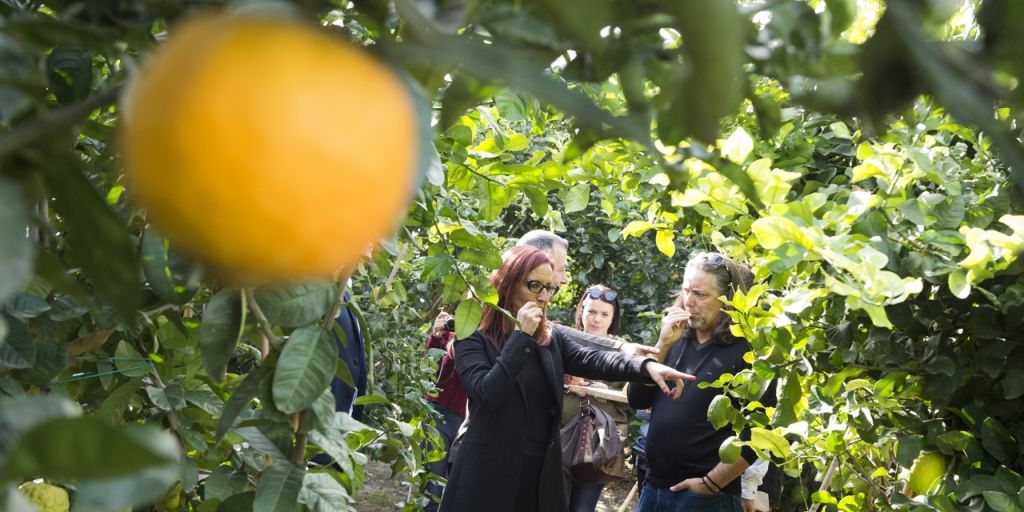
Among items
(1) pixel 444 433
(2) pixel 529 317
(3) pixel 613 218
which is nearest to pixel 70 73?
(3) pixel 613 218

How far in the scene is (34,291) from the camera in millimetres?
1050

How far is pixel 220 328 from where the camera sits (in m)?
0.69

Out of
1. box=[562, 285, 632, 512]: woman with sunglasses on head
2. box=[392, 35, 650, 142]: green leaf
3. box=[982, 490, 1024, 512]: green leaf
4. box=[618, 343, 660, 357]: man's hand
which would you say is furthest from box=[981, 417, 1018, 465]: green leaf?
box=[562, 285, 632, 512]: woman with sunglasses on head

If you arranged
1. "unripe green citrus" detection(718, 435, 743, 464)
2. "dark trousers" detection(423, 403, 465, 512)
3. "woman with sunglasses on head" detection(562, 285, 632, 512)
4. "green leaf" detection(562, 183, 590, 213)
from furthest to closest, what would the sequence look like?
1. "dark trousers" detection(423, 403, 465, 512)
2. "woman with sunglasses on head" detection(562, 285, 632, 512)
3. "unripe green citrus" detection(718, 435, 743, 464)
4. "green leaf" detection(562, 183, 590, 213)

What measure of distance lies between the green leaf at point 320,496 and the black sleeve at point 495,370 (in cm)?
218

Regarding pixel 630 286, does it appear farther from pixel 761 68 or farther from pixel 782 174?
pixel 761 68

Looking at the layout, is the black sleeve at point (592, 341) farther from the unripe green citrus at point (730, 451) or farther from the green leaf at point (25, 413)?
the green leaf at point (25, 413)

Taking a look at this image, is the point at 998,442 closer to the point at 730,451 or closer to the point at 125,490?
the point at 730,451

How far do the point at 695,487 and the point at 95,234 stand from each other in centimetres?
295

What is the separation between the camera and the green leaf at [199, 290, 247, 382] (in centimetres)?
69

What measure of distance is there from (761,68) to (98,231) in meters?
0.33

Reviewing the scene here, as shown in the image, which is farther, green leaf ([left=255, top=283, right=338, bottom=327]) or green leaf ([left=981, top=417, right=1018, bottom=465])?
green leaf ([left=981, top=417, right=1018, bottom=465])

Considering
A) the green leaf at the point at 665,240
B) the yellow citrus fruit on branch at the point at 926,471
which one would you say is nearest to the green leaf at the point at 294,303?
the yellow citrus fruit on branch at the point at 926,471

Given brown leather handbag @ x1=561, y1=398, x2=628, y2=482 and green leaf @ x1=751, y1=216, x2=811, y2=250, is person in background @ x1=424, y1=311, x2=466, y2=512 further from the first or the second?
green leaf @ x1=751, y1=216, x2=811, y2=250
